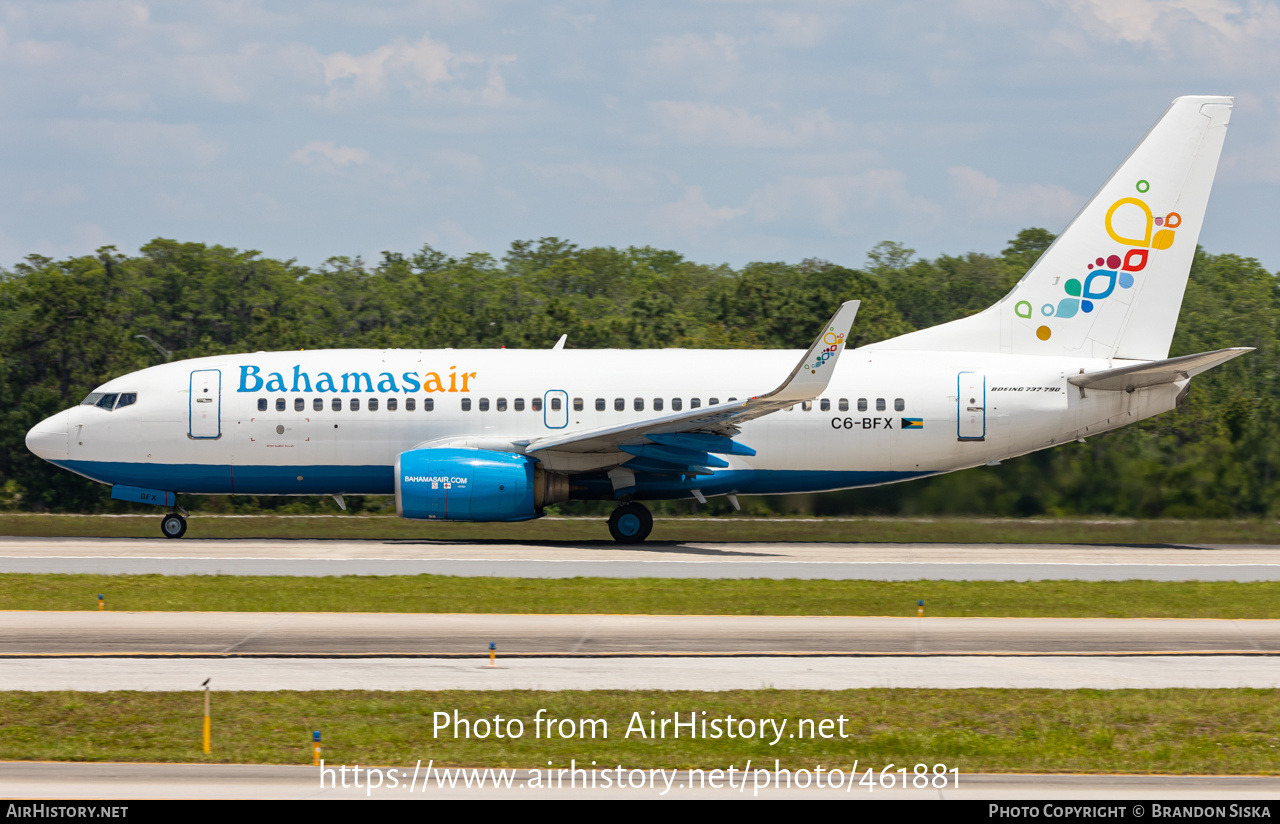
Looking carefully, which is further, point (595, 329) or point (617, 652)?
point (595, 329)

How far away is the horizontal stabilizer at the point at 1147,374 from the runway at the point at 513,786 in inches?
713

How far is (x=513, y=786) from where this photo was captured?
1026 cm

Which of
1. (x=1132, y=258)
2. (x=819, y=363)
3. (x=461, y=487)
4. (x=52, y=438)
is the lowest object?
(x=461, y=487)

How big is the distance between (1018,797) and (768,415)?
19420mm

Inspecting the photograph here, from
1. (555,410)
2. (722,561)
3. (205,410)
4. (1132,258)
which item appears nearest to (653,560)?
(722,561)

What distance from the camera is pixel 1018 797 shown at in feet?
32.8

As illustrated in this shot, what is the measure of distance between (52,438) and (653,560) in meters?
14.7

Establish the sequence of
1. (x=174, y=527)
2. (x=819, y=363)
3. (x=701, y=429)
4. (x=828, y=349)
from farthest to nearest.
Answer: (x=174, y=527), (x=701, y=429), (x=819, y=363), (x=828, y=349)

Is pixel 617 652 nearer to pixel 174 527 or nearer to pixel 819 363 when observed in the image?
pixel 819 363

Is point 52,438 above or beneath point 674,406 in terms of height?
beneath

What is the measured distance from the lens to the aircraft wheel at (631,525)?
2938 centimetres

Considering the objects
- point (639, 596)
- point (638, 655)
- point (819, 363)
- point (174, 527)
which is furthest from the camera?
point (174, 527)

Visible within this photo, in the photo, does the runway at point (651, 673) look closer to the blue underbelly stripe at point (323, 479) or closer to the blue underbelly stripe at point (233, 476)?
the blue underbelly stripe at point (323, 479)

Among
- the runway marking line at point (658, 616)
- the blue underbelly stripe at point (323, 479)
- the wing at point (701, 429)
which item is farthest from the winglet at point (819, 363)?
the runway marking line at point (658, 616)
